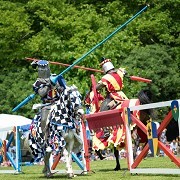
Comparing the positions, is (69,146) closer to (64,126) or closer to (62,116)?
(64,126)

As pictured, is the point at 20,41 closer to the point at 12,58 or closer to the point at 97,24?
the point at 12,58

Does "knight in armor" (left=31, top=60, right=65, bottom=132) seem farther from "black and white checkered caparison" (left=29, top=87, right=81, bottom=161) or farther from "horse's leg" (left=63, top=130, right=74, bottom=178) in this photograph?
"horse's leg" (left=63, top=130, right=74, bottom=178)

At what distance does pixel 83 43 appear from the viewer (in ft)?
106

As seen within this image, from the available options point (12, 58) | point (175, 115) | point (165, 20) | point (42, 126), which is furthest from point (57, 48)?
point (175, 115)

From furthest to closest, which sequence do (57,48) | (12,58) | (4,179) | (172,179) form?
(12,58)
(57,48)
(4,179)
(172,179)

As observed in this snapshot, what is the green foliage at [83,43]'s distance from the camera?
31656mm

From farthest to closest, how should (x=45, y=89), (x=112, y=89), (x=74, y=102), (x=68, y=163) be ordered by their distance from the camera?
(x=112, y=89) → (x=45, y=89) → (x=74, y=102) → (x=68, y=163)

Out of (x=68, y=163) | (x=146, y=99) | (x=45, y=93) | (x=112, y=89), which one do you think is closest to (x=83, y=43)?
(x=146, y=99)

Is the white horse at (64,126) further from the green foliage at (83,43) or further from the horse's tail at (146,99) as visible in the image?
the green foliage at (83,43)

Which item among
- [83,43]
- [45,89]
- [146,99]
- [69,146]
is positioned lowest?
[69,146]

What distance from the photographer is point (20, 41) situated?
114 feet

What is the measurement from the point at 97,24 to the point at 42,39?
2844 millimetres

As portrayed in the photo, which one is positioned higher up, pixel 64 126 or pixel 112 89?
pixel 112 89

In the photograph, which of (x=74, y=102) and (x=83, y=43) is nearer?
(x=74, y=102)
